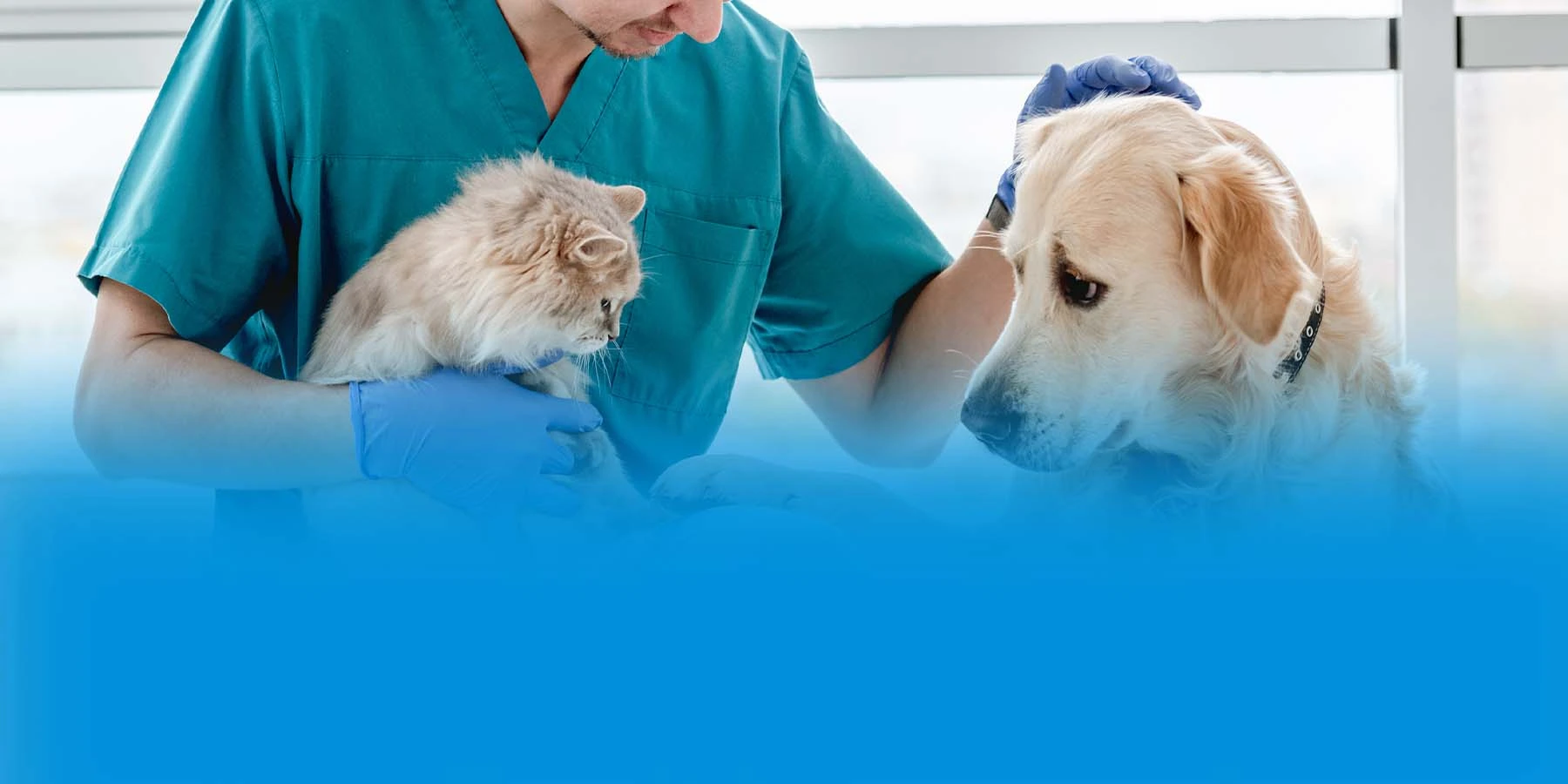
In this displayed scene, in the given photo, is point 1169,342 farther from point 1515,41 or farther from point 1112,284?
point 1515,41

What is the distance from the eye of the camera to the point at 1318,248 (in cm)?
110

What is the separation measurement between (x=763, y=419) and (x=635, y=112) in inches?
24.5

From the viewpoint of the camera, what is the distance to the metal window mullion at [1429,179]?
84.0 inches

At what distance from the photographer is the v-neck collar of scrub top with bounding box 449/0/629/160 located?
4.15ft

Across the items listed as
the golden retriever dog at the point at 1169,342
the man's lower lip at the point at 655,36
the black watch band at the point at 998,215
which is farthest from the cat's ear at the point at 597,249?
the black watch band at the point at 998,215

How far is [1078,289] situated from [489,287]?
572 millimetres

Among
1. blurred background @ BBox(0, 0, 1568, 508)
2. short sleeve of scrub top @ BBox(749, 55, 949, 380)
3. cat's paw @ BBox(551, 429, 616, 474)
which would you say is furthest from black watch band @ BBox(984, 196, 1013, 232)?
blurred background @ BBox(0, 0, 1568, 508)

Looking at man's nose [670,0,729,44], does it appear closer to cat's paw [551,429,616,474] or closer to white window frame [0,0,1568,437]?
cat's paw [551,429,616,474]

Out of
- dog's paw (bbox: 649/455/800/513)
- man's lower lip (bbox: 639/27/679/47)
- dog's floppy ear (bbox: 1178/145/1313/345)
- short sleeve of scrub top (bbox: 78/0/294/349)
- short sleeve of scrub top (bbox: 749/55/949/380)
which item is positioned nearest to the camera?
dog's paw (bbox: 649/455/800/513)

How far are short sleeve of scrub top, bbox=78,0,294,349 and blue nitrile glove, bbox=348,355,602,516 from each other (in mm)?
214

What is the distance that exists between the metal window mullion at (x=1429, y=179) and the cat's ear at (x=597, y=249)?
1639 mm

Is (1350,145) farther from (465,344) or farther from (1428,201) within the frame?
(465,344)

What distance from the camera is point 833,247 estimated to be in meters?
1.54

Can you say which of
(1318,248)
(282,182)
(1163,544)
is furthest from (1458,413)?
(282,182)
